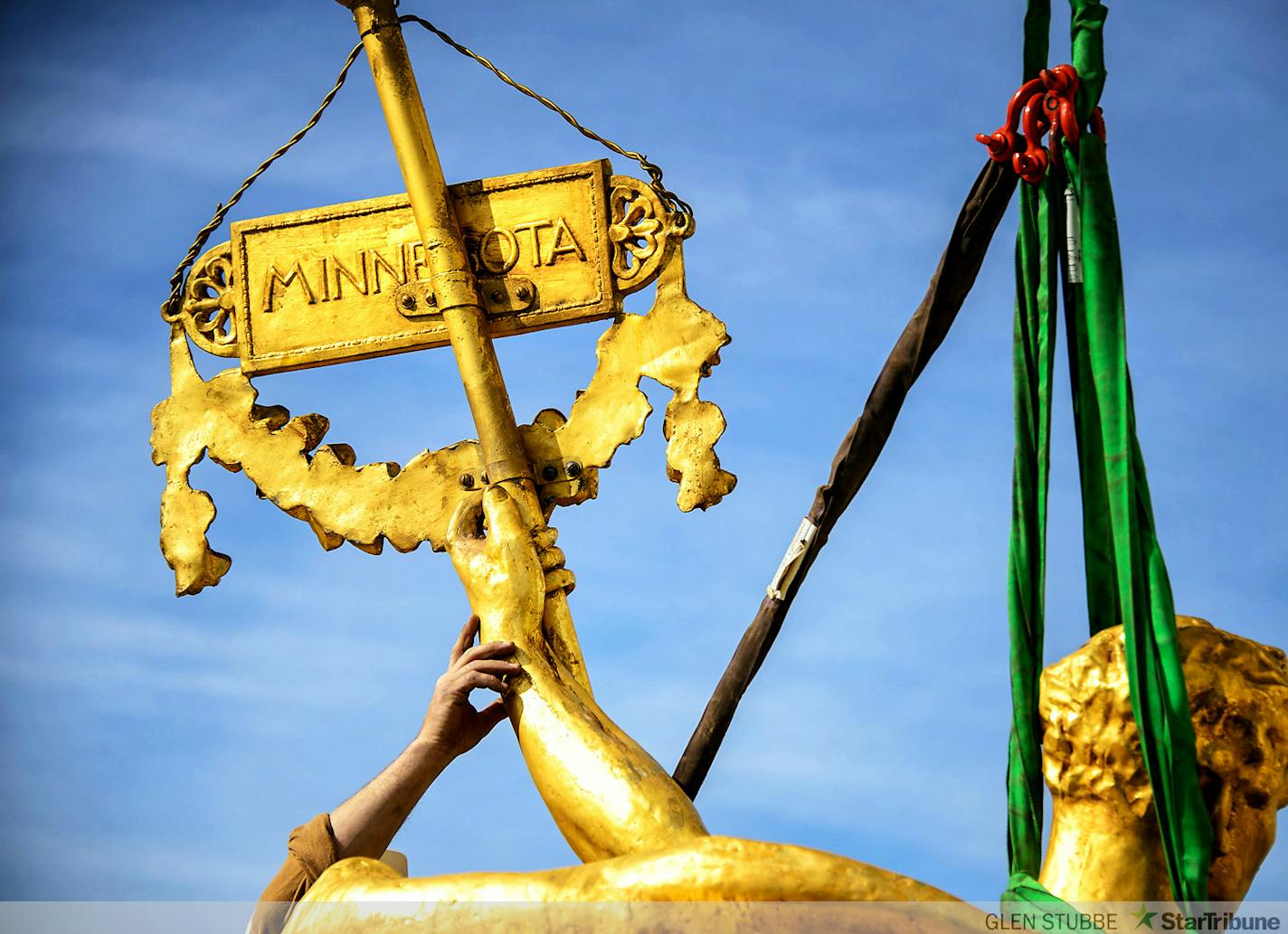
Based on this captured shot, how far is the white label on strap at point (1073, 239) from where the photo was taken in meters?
3.03

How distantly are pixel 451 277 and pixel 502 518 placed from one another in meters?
0.52

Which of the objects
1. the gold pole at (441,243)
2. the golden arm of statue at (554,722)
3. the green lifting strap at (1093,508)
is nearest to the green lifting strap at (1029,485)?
the green lifting strap at (1093,508)

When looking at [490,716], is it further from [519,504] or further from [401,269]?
[401,269]

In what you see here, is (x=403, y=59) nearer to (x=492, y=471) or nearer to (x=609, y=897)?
(x=492, y=471)

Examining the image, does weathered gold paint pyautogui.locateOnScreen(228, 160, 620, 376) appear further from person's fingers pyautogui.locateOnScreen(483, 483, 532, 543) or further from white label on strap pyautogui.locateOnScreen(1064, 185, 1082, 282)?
white label on strap pyautogui.locateOnScreen(1064, 185, 1082, 282)

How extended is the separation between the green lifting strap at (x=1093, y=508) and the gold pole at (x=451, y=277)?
2.89ft

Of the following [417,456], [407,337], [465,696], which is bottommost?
[465,696]

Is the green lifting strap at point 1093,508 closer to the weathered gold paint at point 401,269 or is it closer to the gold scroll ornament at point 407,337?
the gold scroll ornament at point 407,337

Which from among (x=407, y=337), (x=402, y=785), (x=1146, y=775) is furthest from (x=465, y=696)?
(x=1146, y=775)

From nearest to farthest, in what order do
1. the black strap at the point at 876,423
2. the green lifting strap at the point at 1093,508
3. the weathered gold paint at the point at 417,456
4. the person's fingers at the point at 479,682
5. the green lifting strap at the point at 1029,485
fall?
the green lifting strap at the point at 1093,508, the green lifting strap at the point at 1029,485, the black strap at the point at 876,423, the person's fingers at the point at 479,682, the weathered gold paint at the point at 417,456

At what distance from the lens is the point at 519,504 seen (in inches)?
140

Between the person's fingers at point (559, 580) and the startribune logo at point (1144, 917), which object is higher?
the person's fingers at point (559, 580)

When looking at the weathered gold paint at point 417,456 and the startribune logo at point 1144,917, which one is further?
the weathered gold paint at point 417,456

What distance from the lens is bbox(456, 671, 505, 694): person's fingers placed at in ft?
11.2
